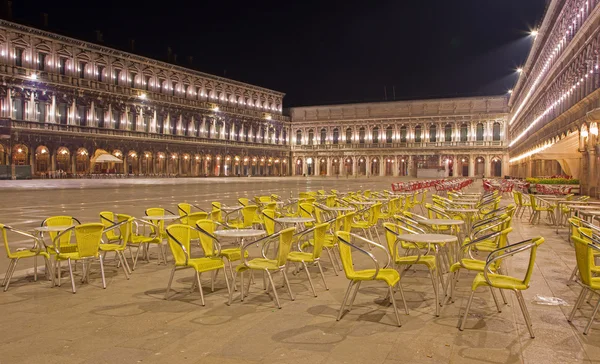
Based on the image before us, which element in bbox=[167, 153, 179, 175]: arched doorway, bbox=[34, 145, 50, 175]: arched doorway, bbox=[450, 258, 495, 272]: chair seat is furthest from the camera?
bbox=[167, 153, 179, 175]: arched doorway

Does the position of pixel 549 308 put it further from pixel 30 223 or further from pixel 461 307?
pixel 30 223

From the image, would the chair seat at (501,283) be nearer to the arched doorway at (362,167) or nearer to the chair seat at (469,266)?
the chair seat at (469,266)

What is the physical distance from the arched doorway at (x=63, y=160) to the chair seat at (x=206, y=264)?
46127 millimetres

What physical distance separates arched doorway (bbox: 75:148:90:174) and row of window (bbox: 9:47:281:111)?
833cm

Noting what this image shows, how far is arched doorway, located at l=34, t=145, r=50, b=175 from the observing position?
4575 centimetres

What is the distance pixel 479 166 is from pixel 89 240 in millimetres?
77333

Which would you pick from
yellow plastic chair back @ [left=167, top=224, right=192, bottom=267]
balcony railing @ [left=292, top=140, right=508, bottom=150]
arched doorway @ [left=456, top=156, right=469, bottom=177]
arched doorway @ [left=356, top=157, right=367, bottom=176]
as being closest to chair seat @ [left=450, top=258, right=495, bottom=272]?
yellow plastic chair back @ [left=167, top=224, right=192, bottom=267]

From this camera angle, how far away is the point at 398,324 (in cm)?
495

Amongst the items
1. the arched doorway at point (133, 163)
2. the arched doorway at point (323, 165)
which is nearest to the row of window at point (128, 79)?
the arched doorway at point (133, 163)

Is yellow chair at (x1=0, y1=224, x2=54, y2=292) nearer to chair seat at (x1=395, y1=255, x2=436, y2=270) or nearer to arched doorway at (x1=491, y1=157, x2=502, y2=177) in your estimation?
chair seat at (x1=395, y1=255, x2=436, y2=270)

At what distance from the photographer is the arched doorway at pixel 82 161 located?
4928cm

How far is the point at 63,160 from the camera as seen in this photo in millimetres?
48062

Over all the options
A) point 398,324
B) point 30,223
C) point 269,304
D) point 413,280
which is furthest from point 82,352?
point 30,223

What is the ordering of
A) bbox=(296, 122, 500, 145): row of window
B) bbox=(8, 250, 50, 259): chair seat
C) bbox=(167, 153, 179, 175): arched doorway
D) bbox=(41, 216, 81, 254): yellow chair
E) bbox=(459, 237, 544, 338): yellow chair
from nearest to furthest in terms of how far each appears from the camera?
bbox=(459, 237, 544, 338): yellow chair → bbox=(8, 250, 50, 259): chair seat → bbox=(41, 216, 81, 254): yellow chair → bbox=(167, 153, 179, 175): arched doorway → bbox=(296, 122, 500, 145): row of window
